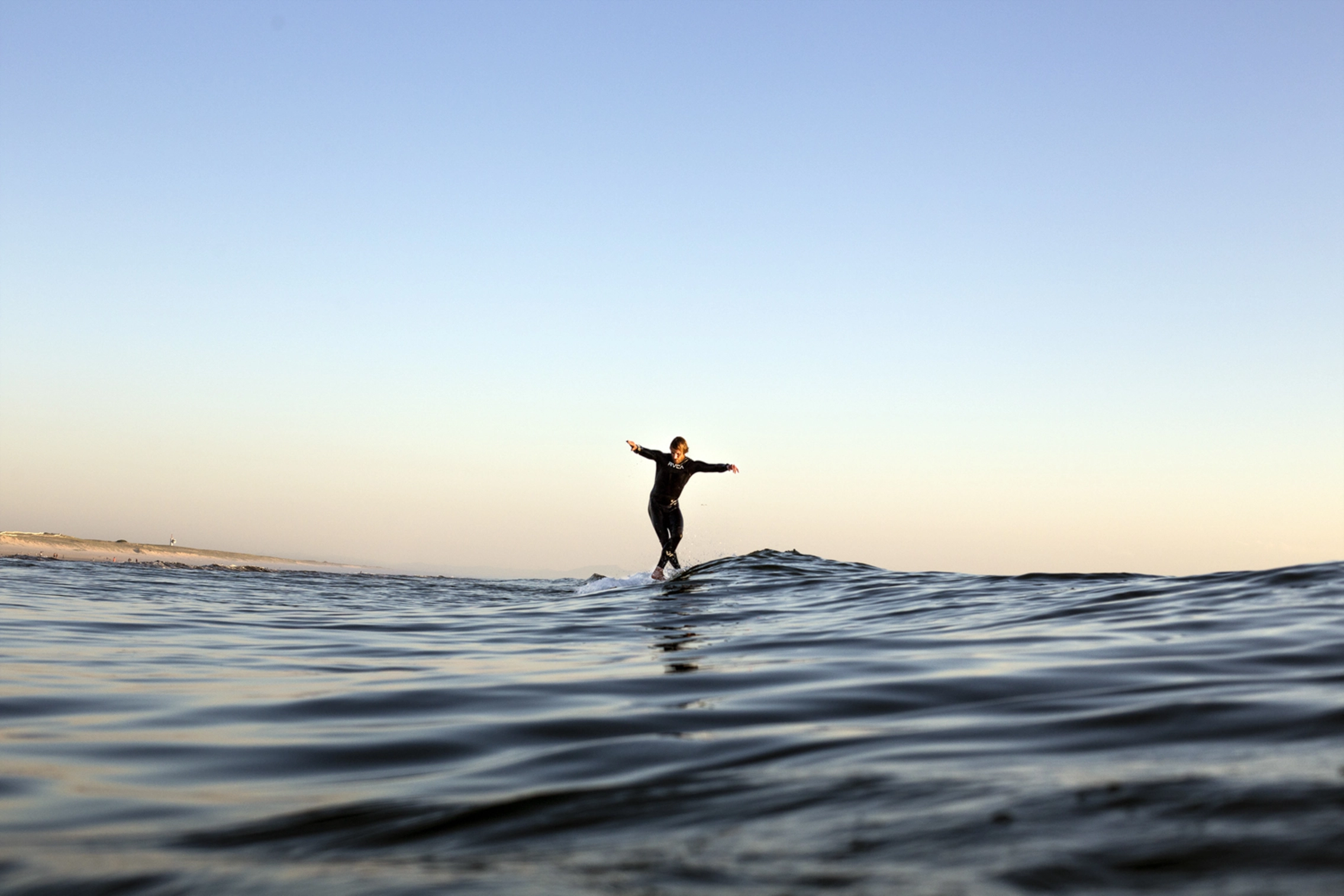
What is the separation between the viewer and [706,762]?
3072 millimetres

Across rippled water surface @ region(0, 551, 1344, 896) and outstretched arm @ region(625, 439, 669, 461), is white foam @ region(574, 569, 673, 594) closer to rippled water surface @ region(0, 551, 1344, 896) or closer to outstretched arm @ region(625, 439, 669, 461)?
outstretched arm @ region(625, 439, 669, 461)

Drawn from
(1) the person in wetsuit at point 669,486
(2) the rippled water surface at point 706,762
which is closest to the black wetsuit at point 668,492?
(1) the person in wetsuit at point 669,486

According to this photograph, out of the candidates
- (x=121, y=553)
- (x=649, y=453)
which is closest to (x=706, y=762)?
(x=649, y=453)

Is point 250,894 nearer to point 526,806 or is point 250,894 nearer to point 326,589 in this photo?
point 526,806

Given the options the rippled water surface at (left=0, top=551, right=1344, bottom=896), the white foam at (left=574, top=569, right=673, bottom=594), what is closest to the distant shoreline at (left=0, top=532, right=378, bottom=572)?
Result: the white foam at (left=574, top=569, right=673, bottom=594)

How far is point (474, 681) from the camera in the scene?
5.54 meters

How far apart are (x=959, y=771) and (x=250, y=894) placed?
183 cm

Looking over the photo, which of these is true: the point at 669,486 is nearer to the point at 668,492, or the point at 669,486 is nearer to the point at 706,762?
the point at 668,492

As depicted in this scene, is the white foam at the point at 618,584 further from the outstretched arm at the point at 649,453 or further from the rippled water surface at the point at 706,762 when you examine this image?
the rippled water surface at the point at 706,762

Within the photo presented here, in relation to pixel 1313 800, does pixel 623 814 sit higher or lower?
lower

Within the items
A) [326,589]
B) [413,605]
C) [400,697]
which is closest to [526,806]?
[400,697]

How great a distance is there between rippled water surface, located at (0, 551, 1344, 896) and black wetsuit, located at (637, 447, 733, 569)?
979 cm

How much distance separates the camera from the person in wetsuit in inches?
682

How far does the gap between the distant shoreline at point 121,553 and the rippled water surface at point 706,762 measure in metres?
24.2
